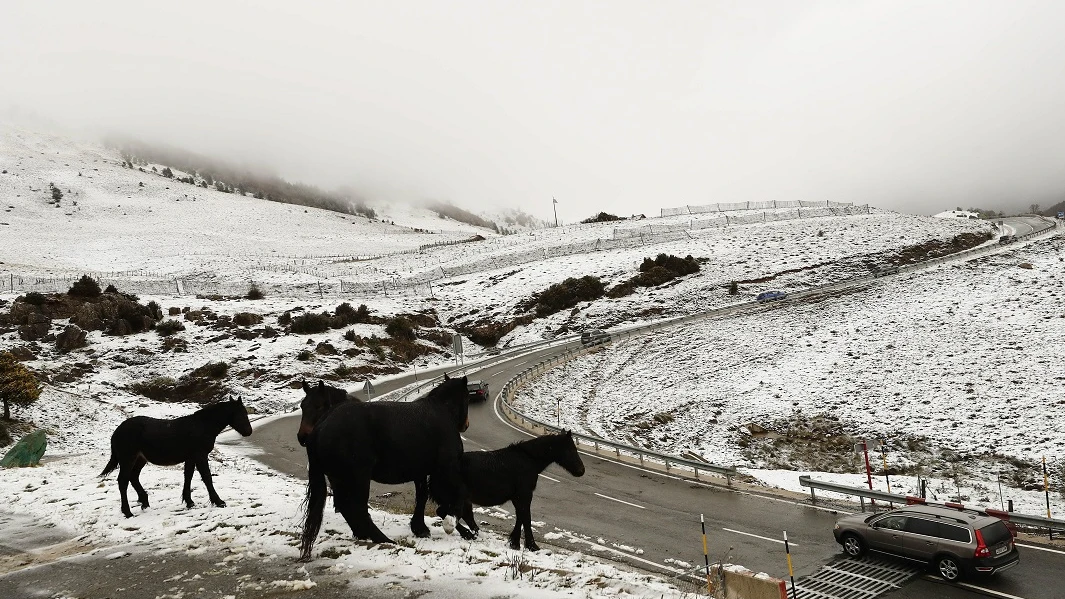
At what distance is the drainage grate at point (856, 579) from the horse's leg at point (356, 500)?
768cm

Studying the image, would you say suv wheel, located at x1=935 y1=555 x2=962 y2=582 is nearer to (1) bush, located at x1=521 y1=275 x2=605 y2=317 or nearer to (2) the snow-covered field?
(2) the snow-covered field

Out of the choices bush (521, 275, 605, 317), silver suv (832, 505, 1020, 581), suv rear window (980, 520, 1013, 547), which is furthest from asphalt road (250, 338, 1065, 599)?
bush (521, 275, 605, 317)

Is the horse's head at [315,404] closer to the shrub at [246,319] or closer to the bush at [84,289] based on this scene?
the shrub at [246,319]

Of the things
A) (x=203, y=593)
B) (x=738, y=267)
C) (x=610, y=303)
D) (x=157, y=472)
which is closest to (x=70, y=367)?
(x=157, y=472)

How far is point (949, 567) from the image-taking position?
35.7 ft

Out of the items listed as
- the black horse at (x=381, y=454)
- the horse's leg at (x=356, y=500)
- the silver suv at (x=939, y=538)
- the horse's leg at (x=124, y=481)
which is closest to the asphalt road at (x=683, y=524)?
the silver suv at (x=939, y=538)

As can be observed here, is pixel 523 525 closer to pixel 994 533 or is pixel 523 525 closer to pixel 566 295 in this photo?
pixel 994 533

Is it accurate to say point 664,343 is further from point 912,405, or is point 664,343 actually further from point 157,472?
point 157,472

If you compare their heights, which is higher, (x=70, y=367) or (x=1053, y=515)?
(x=70, y=367)

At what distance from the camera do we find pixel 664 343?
40500 millimetres

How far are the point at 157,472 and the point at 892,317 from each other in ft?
131

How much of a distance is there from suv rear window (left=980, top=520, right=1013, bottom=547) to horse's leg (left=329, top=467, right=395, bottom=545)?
36.6 feet

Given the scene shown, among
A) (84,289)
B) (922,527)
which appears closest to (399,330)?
(84,289)

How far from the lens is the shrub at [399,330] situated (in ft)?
167
